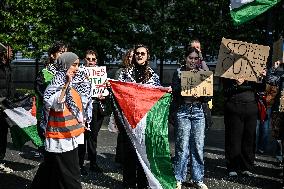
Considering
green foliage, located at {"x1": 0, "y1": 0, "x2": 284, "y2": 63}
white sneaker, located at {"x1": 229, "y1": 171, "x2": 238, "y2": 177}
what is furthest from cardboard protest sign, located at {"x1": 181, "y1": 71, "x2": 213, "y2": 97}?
green foliage, located at {"x1": 0, "y1": 0, "x2": 284, "y2": 63}

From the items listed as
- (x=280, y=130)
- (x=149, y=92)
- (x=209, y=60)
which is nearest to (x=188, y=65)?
(x=149, y=92)

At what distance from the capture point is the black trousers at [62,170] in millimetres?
5766

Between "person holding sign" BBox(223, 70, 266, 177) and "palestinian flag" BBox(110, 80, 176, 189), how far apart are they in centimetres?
127

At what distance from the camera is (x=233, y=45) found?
23.7 feet

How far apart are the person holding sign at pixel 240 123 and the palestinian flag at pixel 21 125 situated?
276cm

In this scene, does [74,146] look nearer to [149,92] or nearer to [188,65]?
[149,92]

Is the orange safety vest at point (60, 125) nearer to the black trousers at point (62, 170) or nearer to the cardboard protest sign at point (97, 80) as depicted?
the black trousers at point (62, 170)

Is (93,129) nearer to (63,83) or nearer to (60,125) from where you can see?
(60,125)

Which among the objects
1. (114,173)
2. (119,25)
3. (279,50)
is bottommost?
(114,173)

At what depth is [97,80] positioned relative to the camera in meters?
7.98

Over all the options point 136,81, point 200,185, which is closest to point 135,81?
point 136,81

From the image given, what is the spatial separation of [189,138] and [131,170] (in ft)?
2.81

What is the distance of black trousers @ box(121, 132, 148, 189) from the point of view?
22.4 feet

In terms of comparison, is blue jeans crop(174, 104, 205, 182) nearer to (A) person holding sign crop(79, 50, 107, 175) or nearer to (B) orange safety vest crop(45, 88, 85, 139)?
(A) person holding sign crop(79, 50, 107, 175)
